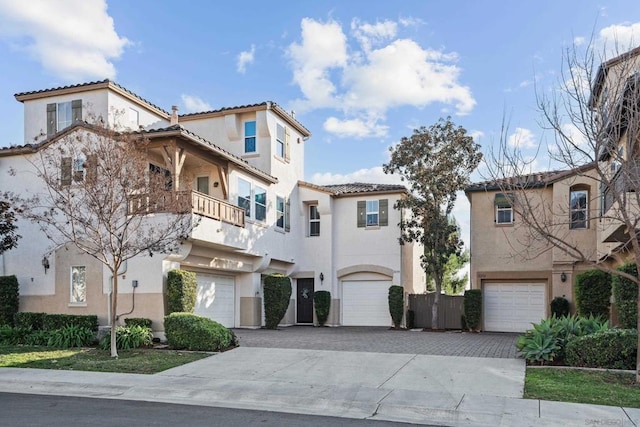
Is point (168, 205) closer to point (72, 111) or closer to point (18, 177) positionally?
point (18, 177)

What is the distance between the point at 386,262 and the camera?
2591 centimetres

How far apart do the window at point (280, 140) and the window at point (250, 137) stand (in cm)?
118

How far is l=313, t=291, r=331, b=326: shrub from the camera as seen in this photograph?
85.1 feet

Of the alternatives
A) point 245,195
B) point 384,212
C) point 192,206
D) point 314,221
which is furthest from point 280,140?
point 192,206

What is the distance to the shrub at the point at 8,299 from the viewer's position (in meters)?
17.8

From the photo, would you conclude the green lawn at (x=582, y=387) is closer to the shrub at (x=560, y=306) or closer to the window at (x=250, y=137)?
the shrub at (x=560, y=306)

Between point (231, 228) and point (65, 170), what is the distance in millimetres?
6444

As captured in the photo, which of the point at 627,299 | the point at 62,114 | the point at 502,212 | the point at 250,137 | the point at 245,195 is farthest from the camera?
the point at 250,137

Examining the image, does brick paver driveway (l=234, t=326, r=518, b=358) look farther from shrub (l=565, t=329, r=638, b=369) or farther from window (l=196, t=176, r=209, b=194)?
window (l=196, t=176, r=209, b=194)

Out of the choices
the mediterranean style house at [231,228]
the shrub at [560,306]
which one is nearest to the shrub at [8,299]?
the mediterranean style house at [231,228]

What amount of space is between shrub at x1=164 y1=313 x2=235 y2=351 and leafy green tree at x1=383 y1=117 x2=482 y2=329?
1144 centimetres

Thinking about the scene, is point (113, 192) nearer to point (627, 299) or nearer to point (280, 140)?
point (280, 140)

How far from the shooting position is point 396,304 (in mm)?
24578

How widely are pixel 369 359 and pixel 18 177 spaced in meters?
13.7
